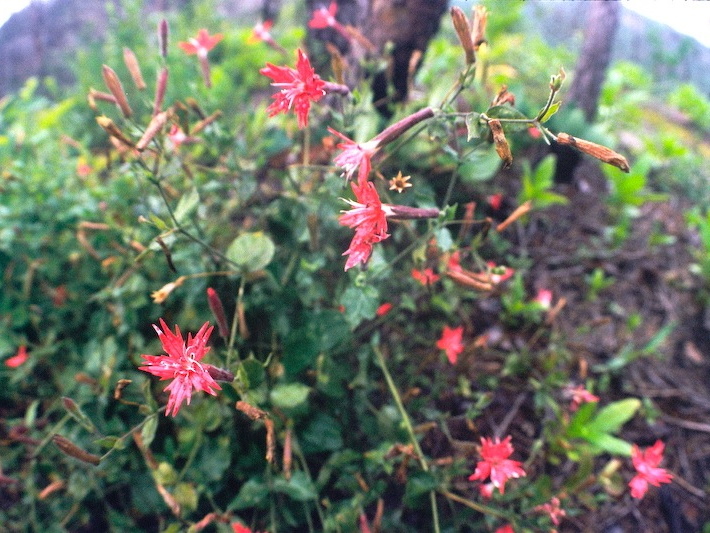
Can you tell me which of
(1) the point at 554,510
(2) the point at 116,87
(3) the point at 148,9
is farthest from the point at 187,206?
(3) the point at 148,9

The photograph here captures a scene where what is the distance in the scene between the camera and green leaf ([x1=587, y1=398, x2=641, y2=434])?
1538 millimetres

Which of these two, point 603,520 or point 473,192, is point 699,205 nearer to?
point 473,192

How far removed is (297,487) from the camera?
1249 millimetres

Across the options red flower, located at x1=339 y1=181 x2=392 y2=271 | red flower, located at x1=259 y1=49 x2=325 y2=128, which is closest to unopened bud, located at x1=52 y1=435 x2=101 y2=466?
red flower, located at x1=339 y1=181 x2=392 y2=271

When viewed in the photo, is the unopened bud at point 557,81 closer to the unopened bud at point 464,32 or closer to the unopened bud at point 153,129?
the unopened bud at point 464,32

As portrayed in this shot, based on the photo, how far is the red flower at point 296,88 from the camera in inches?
38.1

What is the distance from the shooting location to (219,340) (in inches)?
54.0

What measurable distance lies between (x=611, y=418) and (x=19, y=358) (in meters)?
1.80

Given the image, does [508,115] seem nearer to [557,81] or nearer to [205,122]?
[557,81]

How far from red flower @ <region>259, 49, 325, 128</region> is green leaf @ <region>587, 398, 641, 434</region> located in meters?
1.24

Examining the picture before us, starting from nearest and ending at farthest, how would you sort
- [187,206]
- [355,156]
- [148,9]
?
1. [355,156]
2. [187,206]
3. [148,9]

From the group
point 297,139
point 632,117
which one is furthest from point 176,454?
point 632,117

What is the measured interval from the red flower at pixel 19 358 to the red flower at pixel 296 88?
1.15m

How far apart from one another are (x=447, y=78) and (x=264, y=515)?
1.55m
